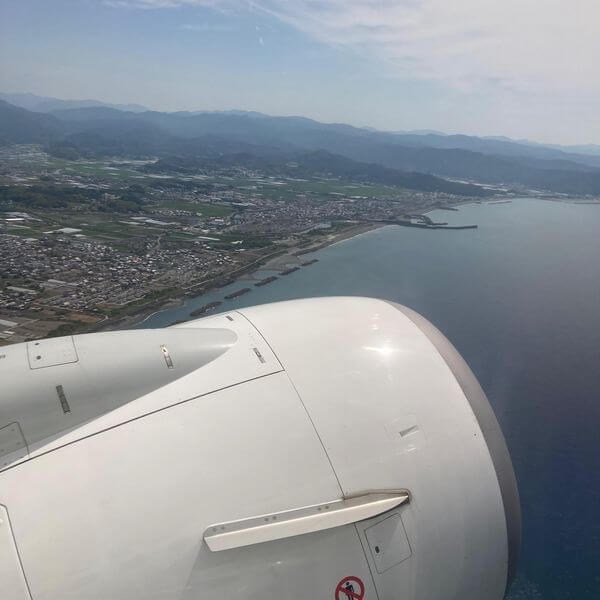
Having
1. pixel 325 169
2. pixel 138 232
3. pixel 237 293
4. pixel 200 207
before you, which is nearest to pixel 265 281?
pixel 237 293

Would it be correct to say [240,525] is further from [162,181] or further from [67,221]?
[162,181]

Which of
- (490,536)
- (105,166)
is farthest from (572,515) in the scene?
(105,166)

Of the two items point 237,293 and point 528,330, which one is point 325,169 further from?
point 528,330

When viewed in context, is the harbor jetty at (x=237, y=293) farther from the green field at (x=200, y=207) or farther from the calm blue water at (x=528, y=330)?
the green field at (x=200, y=207)

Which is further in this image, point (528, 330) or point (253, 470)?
point (528, 330)

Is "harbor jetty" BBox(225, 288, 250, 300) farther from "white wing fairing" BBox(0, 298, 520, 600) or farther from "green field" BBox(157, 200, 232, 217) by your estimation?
"green field" BBox(157, 200, 232, 217)

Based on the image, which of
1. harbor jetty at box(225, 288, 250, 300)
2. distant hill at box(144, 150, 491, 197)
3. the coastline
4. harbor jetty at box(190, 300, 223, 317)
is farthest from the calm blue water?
distant hill at box(144, 150, 491, 197)

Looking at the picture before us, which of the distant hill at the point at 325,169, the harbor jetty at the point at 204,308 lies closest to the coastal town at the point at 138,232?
the harbor jetty at the point at 204,308
